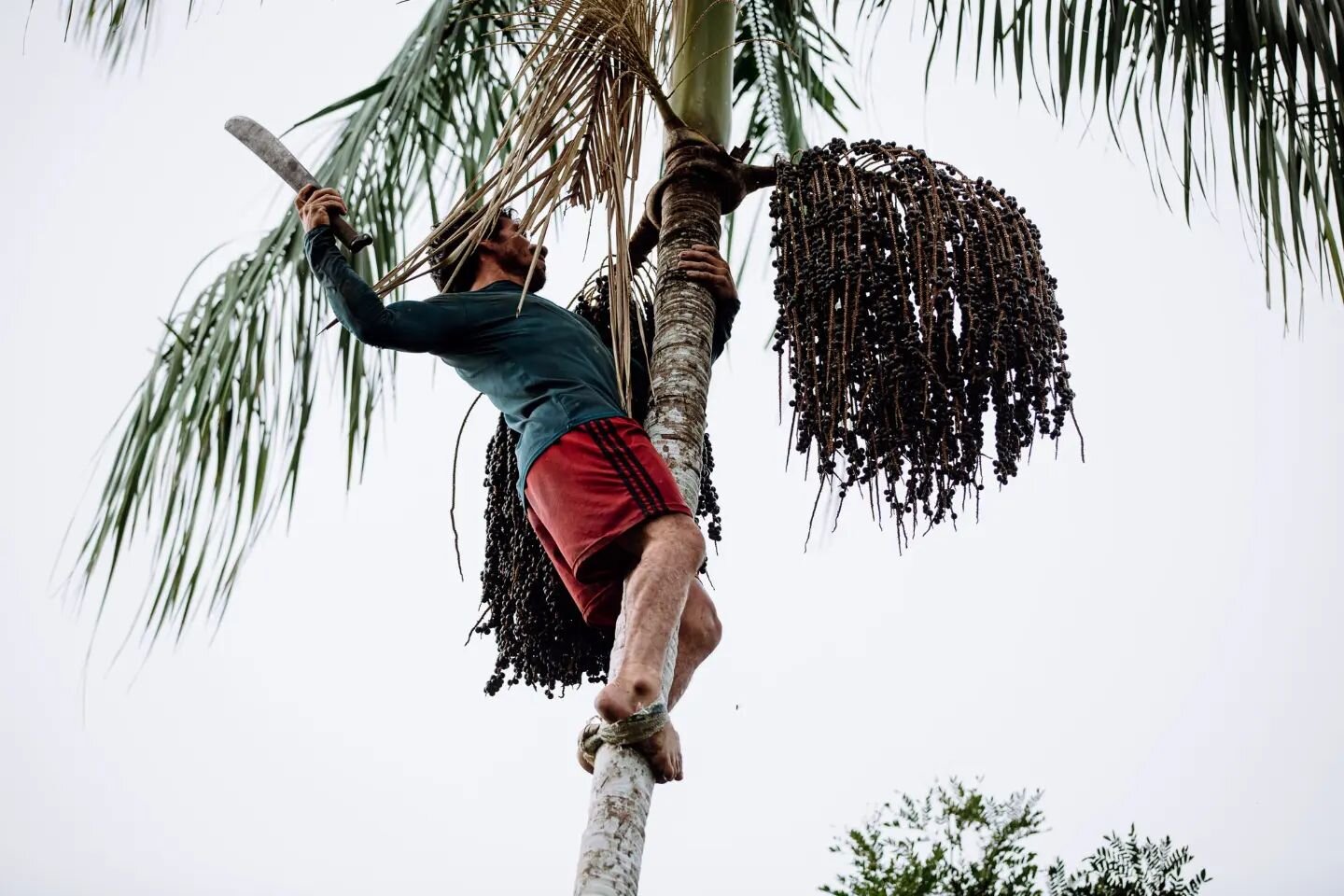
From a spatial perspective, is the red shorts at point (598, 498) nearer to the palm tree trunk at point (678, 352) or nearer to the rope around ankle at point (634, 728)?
the palm tree trunk at point (678, 352)

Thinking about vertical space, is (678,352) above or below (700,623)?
above

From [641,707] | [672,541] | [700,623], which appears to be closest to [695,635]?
[700,623]

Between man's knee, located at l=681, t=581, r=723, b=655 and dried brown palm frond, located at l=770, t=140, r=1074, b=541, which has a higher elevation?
dried brown palm frond, located at l=770, t=140, r=1074, b=541

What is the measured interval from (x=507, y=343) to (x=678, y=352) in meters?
0.37

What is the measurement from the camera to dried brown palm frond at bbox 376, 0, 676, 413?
2627 millimetres

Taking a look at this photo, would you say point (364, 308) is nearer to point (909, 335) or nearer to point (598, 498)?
point (598, 498)

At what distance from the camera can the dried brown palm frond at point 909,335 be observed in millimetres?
2555

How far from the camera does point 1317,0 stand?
100 inches

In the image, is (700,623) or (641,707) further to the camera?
(700,623)

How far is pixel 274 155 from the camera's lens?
2.83 m

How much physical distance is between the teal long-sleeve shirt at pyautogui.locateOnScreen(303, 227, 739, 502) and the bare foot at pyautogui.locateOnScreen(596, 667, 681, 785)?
618 mm

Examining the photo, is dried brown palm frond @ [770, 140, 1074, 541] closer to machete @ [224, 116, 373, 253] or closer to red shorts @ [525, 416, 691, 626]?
red shorts @ [525, 416, 691, 626]

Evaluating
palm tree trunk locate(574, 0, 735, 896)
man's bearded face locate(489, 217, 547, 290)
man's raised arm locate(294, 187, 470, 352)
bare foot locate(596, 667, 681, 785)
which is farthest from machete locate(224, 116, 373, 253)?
bare foot locate(596, 667, 681, 785)

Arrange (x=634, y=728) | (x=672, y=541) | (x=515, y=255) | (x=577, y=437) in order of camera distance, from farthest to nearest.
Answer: (x=515, y=255), (x=577, y=437), (x=672, y=541), (x=634, y=728)
